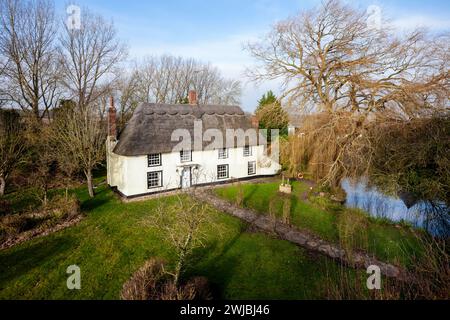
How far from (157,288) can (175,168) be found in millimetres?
12561

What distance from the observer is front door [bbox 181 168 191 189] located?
1944cm

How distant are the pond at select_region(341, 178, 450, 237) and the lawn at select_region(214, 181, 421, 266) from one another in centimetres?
125

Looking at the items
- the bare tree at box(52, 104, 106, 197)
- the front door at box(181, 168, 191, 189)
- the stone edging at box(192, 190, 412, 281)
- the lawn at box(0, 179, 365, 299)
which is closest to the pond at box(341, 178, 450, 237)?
the stone edging at box(192, 190, 412, 281)

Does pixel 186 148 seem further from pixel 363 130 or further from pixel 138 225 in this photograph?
pixel 363 130

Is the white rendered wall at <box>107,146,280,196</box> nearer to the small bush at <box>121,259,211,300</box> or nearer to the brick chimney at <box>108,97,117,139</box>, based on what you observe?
the brick chimney at <box>108,97,117,139</box>

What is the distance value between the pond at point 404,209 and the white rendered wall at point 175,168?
8117mm

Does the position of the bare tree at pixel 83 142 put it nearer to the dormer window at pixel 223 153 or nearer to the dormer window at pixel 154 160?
the dormer window at pixel 154 160

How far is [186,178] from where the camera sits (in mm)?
19656

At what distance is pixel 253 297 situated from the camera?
770cm

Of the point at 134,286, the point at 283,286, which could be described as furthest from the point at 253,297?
the point at 134,286

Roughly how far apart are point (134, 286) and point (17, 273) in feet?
18.6

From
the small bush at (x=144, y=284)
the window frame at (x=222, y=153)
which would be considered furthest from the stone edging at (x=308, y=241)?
the window frame at (x=222, y=153)

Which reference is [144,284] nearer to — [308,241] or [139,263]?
[139,263]
